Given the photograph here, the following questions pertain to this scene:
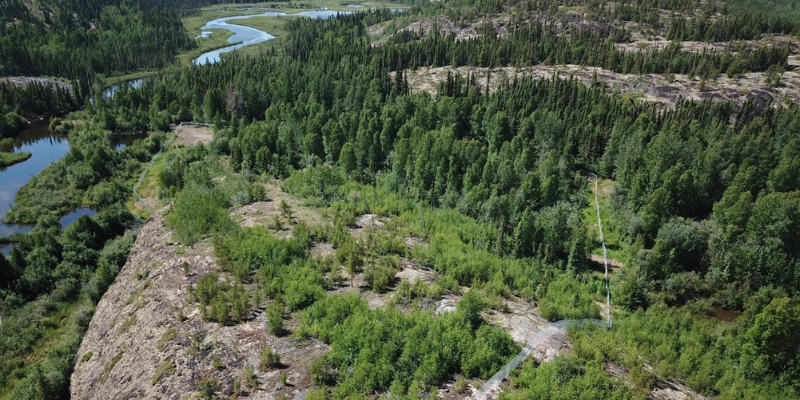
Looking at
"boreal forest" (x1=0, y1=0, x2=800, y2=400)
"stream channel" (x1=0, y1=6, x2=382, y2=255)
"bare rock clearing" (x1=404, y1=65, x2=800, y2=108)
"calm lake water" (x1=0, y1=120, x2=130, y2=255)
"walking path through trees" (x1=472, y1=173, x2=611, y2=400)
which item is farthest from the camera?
"bare rock clearing" (x1=404, y1=65, x2=800, y2=108)

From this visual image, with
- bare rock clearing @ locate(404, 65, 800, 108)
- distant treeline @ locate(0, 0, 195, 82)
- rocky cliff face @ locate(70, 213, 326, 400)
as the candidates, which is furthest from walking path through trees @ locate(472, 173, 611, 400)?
distant treeline @ locate(0, 0, 195, 82)

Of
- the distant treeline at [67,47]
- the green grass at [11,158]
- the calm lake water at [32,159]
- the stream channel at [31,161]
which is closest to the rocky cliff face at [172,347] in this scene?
the calm lake water at [32,159]

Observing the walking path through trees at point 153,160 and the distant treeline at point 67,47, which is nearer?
the walking path through trees at point 153,160

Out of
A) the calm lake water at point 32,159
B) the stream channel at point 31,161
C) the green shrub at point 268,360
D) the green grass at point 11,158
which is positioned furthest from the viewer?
the green grass at point 11,158

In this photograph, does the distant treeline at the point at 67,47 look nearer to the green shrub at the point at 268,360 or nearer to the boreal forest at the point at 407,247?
the boreal forest at the point at 407,247

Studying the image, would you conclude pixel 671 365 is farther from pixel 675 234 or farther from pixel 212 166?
pixel 212 166

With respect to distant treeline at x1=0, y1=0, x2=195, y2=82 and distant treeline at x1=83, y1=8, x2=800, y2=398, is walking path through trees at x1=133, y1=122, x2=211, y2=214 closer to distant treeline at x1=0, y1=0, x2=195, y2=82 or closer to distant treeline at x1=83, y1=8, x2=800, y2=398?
distant treeline at x1=83, y1=8, x2=800, y2=398

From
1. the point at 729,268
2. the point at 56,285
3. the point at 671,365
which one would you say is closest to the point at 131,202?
the point at 56,285
